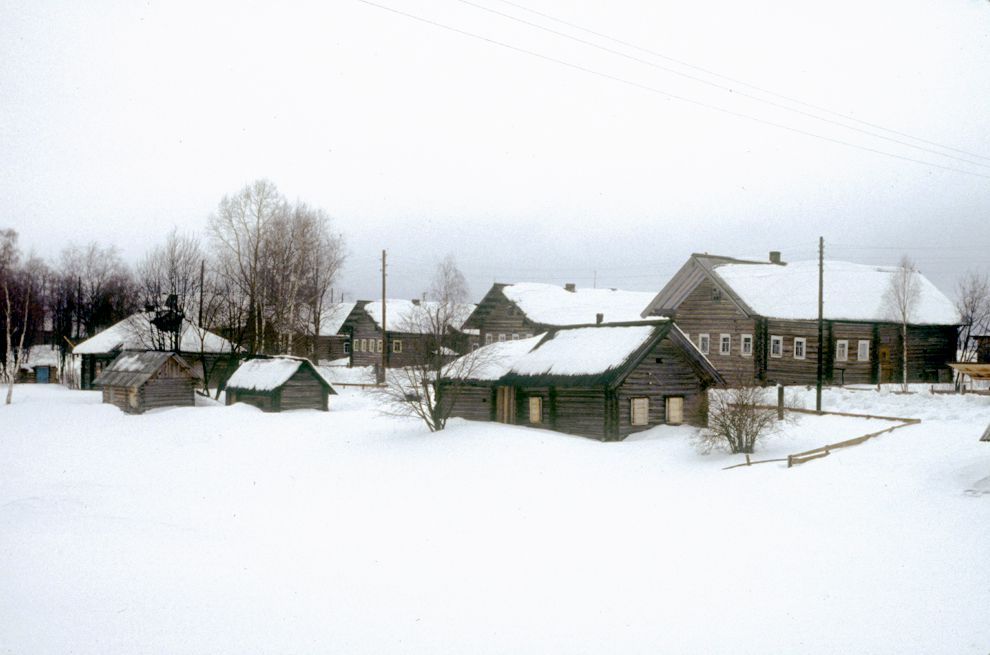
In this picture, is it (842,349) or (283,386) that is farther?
(842,349)

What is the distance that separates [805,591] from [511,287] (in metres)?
48.2

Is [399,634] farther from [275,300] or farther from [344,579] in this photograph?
[275,300]

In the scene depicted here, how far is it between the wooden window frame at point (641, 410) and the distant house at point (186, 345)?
27027 mm

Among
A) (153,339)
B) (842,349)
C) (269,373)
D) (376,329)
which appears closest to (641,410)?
(842,349)

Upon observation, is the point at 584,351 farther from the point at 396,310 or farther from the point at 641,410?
the point at 396,310

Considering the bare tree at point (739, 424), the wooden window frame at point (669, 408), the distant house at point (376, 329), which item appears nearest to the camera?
the bare tree at point (739, 424)

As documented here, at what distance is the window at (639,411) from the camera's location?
2806 centimetres

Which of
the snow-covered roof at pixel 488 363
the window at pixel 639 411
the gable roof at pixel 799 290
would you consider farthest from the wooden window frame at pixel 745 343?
the window at pixel 639 411

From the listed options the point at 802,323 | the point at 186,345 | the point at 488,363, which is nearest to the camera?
the point at 488,363

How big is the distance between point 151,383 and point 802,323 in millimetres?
32592

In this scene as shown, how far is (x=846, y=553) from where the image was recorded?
42.2ft

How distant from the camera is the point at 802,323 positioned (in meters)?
38.6

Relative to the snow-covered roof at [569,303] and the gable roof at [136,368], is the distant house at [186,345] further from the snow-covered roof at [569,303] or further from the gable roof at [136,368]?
the snow-covered roof at [569,303]

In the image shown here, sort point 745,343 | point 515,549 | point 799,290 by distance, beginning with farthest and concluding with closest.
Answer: point 799,290 < point 745,343 < point 515,549
